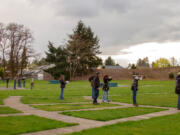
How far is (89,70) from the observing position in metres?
70.9

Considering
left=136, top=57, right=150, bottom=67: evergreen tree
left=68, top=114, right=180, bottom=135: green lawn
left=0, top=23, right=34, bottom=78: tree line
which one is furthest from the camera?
left=136, top=57, right=150, bottom=67: evergreen tree

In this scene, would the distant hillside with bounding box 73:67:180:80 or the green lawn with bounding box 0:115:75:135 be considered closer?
the green lawn with bounding box 0:115:75:135

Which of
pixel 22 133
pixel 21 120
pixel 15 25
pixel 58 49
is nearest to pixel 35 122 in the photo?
pixel 21 120

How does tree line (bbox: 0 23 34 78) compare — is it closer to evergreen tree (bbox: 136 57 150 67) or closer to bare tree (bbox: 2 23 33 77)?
bare tree (bbox: 2 23 33 77)

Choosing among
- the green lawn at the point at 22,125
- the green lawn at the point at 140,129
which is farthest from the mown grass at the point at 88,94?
the green lawn at the point at 22,125

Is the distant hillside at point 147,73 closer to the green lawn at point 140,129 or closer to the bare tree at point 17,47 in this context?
the bare tree at point 17,47

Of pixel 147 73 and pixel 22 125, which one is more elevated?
pixel 147 73

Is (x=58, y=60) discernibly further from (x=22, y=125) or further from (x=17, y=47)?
(x=22, y=125)

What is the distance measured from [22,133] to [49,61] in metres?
57.7

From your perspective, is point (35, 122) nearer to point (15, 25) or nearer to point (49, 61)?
point (15, 25)

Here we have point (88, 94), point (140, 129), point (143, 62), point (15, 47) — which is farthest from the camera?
point (143, 62)

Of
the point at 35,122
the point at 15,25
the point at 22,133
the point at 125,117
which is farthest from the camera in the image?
the point at 15,25

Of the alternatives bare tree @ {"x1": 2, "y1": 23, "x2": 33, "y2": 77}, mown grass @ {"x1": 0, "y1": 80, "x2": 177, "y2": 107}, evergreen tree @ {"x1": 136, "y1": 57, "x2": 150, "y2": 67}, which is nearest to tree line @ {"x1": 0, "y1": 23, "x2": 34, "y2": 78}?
bare tree @ {"x1": 2, "y1": 23, "x2": 33, "y2": 77}

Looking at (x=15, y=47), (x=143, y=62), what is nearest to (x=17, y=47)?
(x=15, y=47)
